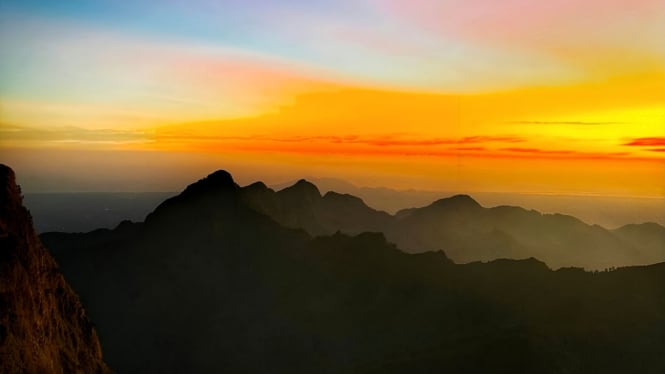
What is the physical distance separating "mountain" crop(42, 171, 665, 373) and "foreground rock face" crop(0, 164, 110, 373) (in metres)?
69.2

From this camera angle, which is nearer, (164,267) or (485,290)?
(485,290)

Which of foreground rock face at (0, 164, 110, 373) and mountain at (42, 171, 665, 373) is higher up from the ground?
foreground rock face at (0, 164, 110, 373)

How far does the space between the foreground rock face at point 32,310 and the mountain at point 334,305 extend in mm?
69172

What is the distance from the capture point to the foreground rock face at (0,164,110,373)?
1809 inches

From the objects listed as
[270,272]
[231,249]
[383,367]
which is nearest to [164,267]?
[231,249]

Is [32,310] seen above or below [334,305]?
above

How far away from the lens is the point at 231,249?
18688 centimetres

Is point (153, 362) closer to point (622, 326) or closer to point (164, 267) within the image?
point (164, 267)

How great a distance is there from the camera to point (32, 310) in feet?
165

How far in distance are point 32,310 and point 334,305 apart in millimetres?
110382

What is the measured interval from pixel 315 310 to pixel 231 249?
139 feet

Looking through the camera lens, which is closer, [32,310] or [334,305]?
[32,310]

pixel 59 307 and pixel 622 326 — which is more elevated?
pixel 59 307

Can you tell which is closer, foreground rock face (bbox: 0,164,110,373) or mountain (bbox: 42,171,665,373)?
foreground rock face (bbox: 0,164,110,373)
